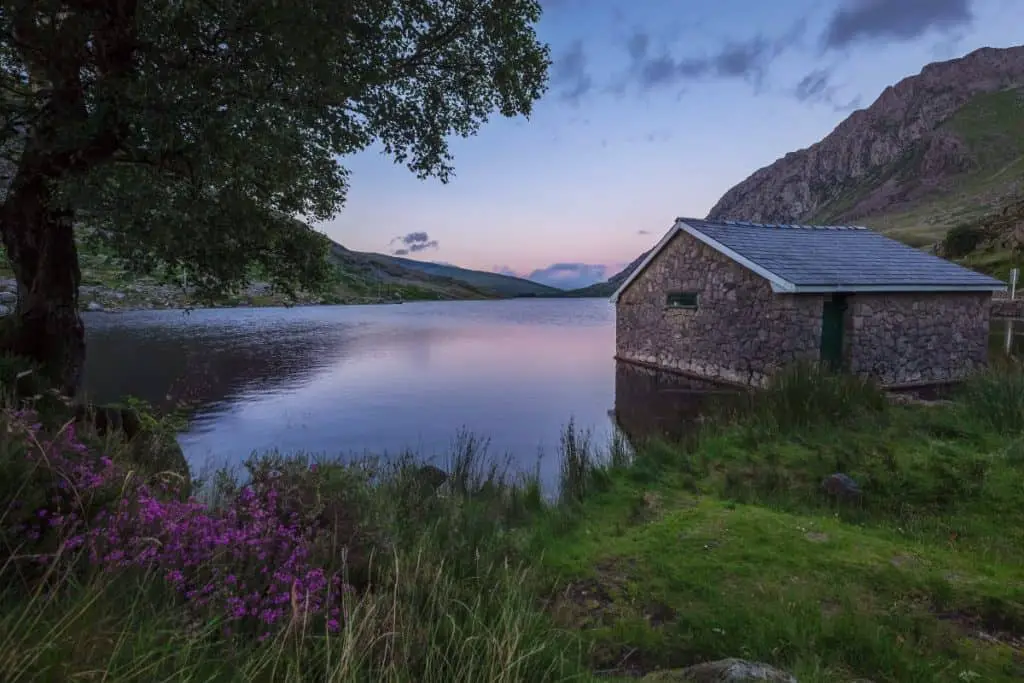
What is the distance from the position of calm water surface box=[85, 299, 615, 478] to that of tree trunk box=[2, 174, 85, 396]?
8.21 feet

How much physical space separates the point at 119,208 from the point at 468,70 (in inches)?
194

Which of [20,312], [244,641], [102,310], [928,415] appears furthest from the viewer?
[102,310]

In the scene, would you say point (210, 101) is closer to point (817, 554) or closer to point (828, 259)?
point (817, 554)

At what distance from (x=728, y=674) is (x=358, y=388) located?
15.8m

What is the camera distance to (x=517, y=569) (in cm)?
333

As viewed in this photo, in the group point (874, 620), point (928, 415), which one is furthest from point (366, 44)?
point (928, 415)

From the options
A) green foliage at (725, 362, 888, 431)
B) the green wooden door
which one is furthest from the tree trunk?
the green wooden door

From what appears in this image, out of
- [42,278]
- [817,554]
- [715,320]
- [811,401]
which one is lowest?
[817,554]

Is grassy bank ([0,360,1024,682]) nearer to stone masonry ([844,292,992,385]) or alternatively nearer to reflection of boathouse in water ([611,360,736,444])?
reflection of boathouse in water ([611,360,736,444])

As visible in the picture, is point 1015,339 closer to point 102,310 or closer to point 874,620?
point 874,620

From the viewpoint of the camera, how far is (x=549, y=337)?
1361 inches

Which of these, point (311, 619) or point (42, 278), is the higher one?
point (42, 278)

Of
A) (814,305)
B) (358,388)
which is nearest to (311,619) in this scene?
(814,305)

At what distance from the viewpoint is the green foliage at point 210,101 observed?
18.1ft
